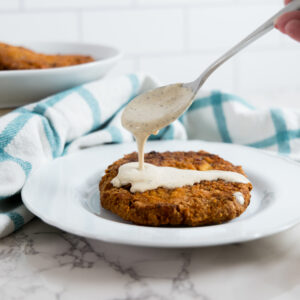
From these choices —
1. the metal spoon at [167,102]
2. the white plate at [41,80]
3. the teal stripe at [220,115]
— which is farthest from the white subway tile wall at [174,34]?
the metal spoon at [167,102]

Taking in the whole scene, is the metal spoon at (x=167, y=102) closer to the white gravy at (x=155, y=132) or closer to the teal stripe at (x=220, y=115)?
the white gravy at (x=155, y=132)

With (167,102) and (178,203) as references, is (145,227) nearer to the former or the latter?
(178,203)

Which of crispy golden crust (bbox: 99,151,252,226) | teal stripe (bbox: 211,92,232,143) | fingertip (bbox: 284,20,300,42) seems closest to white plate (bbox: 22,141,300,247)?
crispy golden crust (bbox: 99,151,252,226)

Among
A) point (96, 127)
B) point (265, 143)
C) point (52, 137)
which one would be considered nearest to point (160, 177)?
point (52, 137)

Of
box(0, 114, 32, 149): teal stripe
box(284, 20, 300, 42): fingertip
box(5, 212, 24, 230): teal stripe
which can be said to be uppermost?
box(284, 20, 300, 42): fingertip

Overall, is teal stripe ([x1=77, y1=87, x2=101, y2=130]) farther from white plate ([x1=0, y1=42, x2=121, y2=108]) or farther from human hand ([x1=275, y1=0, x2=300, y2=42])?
human hand ([x1=275, y1=0, x2=300, y2=42])

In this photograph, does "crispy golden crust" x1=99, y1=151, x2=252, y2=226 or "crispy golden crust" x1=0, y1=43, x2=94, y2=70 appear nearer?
"crispy golden crust" x1=99, y1=151, x2=252, y2=226

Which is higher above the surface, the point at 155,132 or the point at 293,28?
the point at 293,28

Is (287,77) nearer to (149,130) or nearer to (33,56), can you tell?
(33,56)

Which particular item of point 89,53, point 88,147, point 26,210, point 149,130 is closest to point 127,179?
point 149,130
